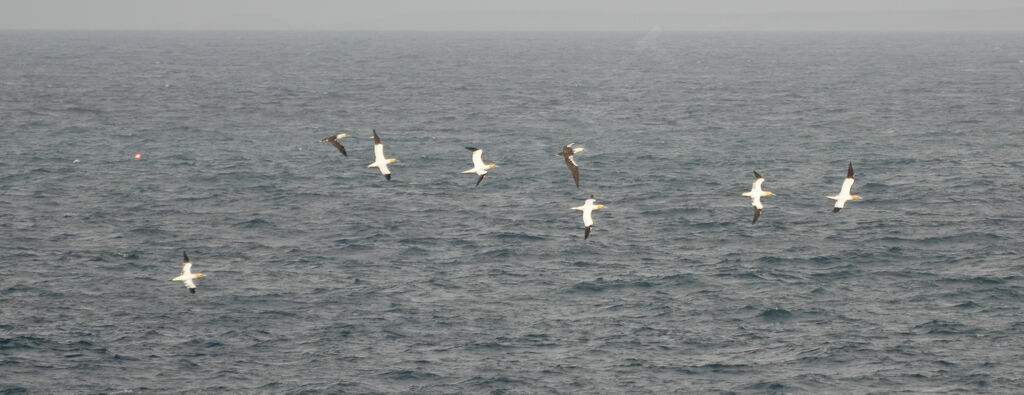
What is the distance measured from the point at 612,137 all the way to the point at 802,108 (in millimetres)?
50113

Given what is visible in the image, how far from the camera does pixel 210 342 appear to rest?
247 ft

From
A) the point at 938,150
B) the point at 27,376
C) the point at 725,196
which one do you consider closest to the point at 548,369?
the point at 27,376

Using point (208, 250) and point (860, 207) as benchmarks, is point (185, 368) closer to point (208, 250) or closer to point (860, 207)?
point (208, 250)

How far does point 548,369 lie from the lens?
7144 cm

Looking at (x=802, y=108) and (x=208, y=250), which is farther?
(x=802, y=108)

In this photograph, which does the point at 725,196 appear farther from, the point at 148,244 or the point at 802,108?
the point at 802,108

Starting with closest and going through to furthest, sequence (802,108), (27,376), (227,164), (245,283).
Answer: (27,376), (245,283), (227,164), (802,108)

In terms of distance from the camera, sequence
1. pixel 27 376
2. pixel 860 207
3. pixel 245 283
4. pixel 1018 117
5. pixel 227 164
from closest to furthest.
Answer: pixel 27 376, pixel 245 283, pixel 860 207, pixel 227 164, pixel 1018 117

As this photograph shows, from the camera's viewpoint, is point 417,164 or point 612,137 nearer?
point 417,164

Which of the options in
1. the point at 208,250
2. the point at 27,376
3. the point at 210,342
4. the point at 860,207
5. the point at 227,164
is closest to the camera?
the point at 27,376

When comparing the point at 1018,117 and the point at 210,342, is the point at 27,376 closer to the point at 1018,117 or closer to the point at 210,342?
the point at 210,342

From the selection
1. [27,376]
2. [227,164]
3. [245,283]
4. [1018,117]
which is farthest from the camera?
[1018,117]

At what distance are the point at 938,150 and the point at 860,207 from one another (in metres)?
36.0

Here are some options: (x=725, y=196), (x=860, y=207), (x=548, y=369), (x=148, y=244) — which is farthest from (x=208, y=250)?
(x=860, y=207)
